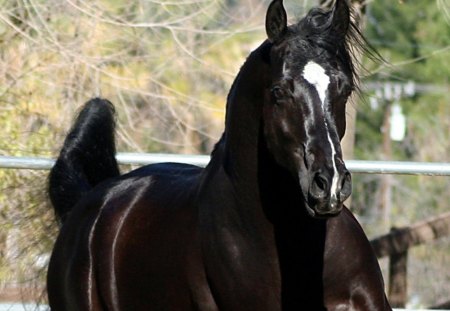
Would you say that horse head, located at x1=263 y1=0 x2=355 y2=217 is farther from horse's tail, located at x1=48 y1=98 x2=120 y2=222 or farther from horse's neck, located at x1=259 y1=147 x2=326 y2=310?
horse's tail, located at x1=48 y1=98 x2=120 y2=222

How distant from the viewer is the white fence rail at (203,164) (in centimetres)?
584

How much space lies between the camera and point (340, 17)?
13.1 ft

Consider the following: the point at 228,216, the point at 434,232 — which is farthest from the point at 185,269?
the point at 434,232

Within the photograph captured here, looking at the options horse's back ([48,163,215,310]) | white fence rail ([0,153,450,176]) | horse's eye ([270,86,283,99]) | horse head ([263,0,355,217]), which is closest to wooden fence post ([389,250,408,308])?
white fence rail ([0,153,450,176])

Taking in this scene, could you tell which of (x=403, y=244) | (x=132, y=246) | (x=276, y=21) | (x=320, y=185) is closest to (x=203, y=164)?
(x=132, y=246)

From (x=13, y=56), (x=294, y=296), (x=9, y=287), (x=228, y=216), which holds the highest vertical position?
(x=13, y=56)

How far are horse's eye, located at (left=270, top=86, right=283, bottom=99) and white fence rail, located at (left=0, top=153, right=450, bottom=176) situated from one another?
2.02m

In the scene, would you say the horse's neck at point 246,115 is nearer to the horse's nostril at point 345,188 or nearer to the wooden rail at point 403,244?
the horse's nostril at point 345,188

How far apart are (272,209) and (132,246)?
1005mm

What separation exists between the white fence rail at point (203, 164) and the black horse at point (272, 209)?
41.1 inches

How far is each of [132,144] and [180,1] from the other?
1.14 meters

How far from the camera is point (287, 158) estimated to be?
384 cm

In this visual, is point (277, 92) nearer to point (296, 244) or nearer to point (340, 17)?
point (340, 17)

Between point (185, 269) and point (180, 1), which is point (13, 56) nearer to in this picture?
point (180, 1)
